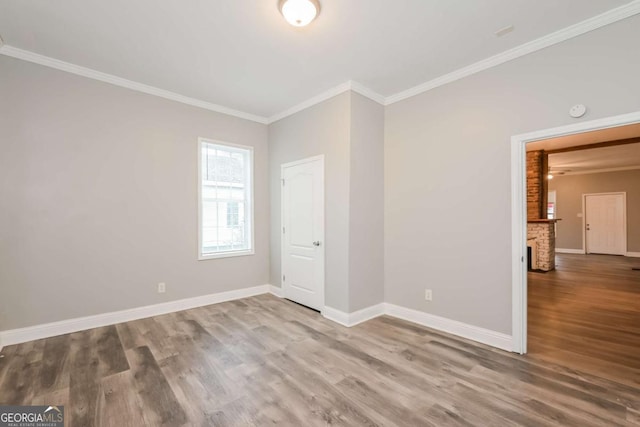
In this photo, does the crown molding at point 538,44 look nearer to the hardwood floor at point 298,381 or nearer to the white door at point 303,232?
the white door at point 303,232

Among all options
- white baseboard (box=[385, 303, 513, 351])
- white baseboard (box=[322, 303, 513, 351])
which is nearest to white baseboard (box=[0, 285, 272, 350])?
white baseboard (box=[322, 303, 513, 351])

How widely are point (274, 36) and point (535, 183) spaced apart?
6627 millimetres

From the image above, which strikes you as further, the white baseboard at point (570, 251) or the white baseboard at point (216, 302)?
the white baseboard at point (570, 251)

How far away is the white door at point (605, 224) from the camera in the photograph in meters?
8.77

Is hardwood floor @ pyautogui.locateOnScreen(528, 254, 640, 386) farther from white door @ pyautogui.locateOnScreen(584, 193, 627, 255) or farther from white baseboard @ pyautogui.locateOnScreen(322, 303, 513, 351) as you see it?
white door @ pyautogui.locateOnScreen(584, 193, 627, 255)

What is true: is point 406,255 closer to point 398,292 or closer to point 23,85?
point 398,292

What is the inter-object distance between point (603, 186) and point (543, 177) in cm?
500

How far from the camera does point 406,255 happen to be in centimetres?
359

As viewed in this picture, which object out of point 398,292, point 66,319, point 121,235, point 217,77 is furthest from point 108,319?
point 398,292

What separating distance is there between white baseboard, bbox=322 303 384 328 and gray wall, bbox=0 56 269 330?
1.81 m

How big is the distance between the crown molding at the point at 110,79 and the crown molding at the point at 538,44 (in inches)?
108

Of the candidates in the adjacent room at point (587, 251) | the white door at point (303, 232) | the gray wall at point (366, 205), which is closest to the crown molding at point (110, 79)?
the white door at point (303, 232)

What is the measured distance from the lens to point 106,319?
3.29 m

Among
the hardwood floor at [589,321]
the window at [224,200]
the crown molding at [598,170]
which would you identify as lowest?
the hardwood floor at [589,321]
